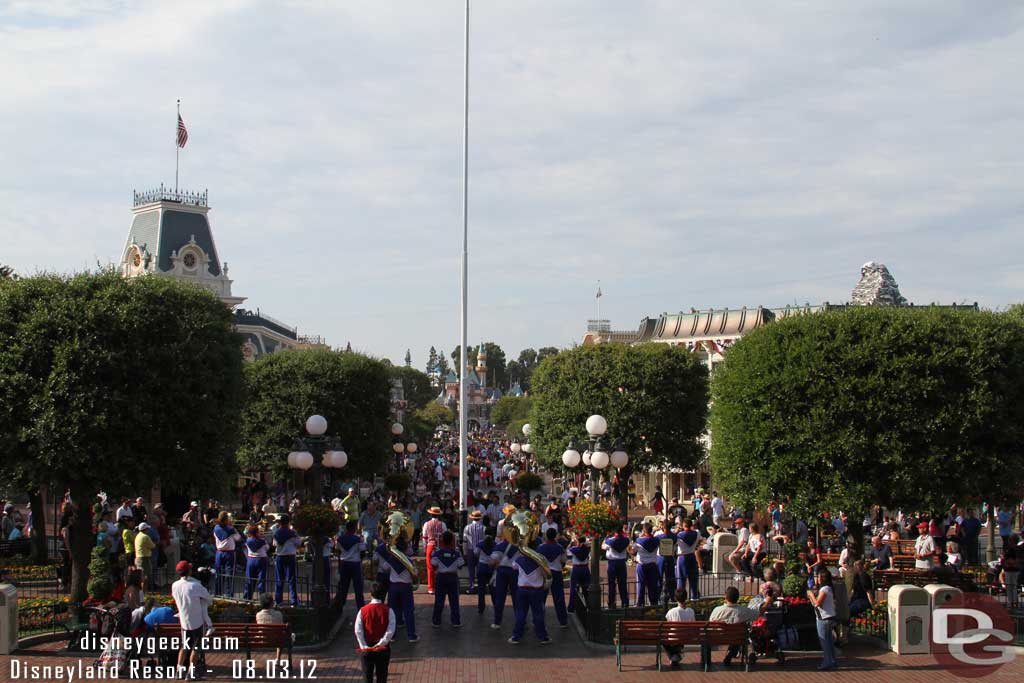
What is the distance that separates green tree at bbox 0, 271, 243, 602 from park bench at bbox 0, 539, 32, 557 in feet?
24.1

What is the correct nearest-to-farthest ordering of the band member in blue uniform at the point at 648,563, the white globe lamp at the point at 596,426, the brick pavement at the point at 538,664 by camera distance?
the brick pavement at the point at 538,664 → the band member in blue uniform at the point at 648,563 → the white globe lamp at the point at 596,426

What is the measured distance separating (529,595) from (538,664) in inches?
62.6

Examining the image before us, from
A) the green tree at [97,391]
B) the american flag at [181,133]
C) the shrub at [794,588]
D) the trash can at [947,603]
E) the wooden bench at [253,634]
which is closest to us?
the wooden bench at [253,634]

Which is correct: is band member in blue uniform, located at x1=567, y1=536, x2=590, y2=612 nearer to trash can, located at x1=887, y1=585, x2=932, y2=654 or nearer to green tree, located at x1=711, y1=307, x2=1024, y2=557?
trash can, located at x1=887, y1=585, x2=932, y2=654

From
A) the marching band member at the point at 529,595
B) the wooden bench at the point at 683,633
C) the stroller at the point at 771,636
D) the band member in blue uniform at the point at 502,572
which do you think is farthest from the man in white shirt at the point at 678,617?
the band member in blue uniform at the point at 502,572

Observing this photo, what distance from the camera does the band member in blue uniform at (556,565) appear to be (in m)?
18.7

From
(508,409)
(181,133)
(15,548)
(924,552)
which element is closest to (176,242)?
(181,133)

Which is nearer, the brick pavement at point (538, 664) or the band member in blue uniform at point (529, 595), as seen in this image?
the brick pavement at point (538, 664)

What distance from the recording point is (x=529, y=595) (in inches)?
689

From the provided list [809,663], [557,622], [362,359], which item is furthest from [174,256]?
[809,663]

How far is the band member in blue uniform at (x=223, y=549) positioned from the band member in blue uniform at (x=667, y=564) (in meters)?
8.43

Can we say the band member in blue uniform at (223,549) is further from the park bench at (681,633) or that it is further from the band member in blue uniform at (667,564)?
the park bench at (681,633)

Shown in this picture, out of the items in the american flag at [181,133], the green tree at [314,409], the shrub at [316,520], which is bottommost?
the shrub at [316,520]

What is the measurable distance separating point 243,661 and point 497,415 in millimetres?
146774
